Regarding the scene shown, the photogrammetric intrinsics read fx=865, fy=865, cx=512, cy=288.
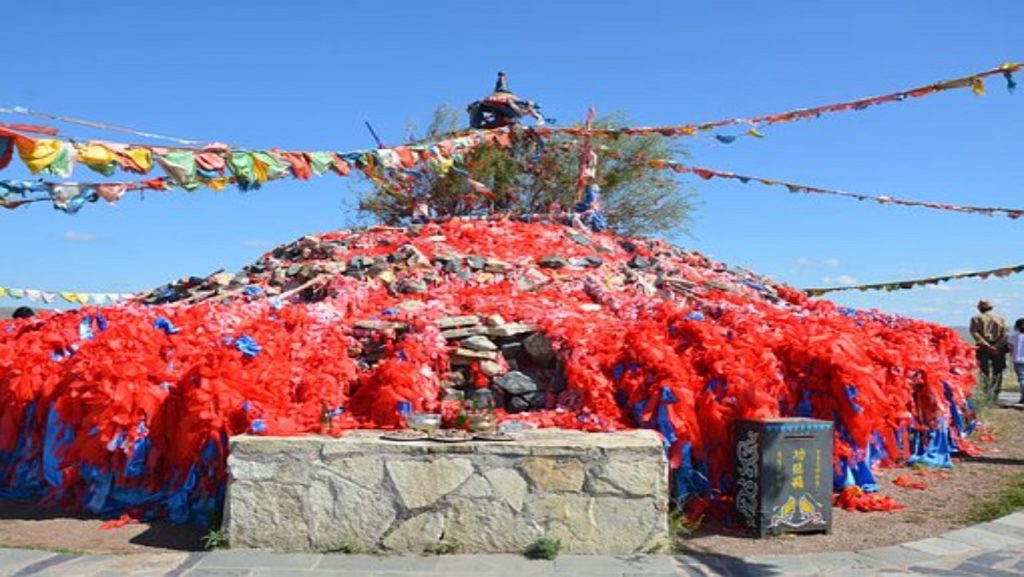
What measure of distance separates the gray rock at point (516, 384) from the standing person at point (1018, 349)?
933 centimetres

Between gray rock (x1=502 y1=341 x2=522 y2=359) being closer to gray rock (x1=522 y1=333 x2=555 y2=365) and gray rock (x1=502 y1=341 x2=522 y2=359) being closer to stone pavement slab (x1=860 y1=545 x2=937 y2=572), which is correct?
gray rock (x1=522 y1=333 x2=555 y2=365)

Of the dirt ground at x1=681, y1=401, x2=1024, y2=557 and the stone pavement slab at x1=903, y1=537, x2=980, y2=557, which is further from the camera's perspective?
the dirt ground at x1=681, y1=401, x2=1024, y2=557

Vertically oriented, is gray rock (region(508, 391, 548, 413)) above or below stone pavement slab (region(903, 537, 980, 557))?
above

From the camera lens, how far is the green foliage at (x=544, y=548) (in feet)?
17.8

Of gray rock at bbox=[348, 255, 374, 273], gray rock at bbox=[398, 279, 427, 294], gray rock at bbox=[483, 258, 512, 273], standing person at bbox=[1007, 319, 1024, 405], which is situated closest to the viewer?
gray rock at bbox=[398, 279, 427, 294]

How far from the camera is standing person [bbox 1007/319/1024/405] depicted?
A: 1307 cm

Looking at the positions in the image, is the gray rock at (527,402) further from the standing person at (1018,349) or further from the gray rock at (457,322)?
the standing person at (1018,349)

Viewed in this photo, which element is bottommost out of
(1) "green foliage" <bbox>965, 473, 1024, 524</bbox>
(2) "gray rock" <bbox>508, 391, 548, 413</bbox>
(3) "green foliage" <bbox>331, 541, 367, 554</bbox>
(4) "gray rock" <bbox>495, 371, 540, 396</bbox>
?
(3) "green foliage" <bbox>331, 541, 367, 554</bbox>

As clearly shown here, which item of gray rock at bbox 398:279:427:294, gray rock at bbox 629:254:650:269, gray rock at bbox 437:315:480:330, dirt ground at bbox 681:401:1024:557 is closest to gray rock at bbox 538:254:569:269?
gray rock at bbox 629:254:650:269

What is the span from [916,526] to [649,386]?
220 cm

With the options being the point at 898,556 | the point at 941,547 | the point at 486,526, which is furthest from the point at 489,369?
the point at 941,547

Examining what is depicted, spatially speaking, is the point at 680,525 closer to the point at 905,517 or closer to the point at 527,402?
the point at 527,402

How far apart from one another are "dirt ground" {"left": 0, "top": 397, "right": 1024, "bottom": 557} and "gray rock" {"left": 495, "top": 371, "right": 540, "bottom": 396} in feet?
6.23

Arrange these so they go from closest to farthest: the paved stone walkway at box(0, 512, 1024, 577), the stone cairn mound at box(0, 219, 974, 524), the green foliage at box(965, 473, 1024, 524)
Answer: the paved stone walkway at box(0, 512, 1024, 577)
the stone cairn mound at box(0, 219, 974, 524)
the green foliage at box(965, 473, 1024, 524)
